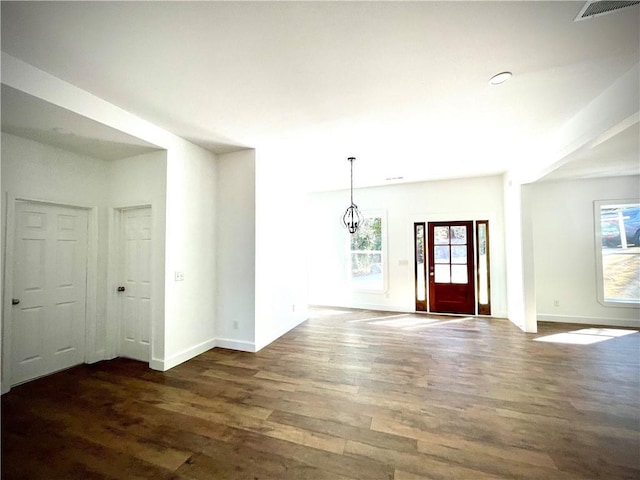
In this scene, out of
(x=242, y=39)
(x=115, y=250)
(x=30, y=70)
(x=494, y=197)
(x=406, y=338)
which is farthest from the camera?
(x=494, y=197)

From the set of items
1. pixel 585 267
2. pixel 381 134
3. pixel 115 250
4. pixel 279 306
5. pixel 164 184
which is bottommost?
pixel 279 306

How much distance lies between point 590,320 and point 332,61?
20.6 ft

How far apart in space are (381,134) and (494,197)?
11.5 feet

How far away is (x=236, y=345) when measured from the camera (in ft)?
11.8

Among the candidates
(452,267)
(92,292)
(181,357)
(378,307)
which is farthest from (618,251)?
(92,292)

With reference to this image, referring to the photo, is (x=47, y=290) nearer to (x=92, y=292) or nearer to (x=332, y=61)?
(x=92, y=292)

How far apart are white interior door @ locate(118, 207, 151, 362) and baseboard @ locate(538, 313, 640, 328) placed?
676 centimetres

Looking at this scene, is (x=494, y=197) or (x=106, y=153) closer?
(x=106, y=153)

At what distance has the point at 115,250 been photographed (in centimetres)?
346

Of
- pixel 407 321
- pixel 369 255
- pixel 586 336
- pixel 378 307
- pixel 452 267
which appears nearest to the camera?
pixel 586 336

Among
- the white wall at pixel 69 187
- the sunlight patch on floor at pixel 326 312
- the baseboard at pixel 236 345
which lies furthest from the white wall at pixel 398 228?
the white wall at pixel 69 187

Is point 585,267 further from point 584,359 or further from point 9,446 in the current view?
point 9,446

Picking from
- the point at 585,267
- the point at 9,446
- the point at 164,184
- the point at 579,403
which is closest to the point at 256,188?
the point at 164,184

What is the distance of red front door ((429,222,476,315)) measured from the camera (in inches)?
210
